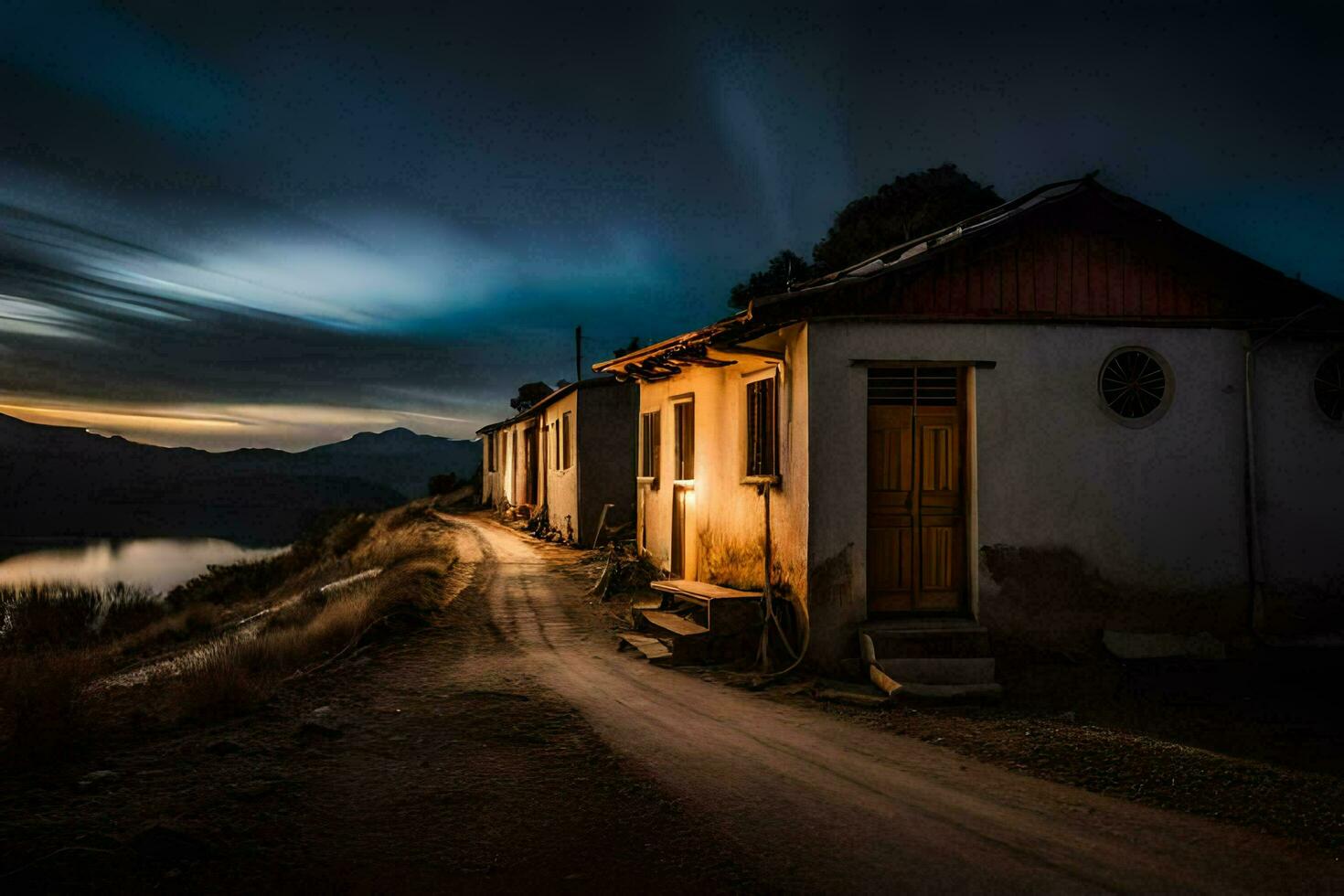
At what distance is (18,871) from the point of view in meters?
3.61

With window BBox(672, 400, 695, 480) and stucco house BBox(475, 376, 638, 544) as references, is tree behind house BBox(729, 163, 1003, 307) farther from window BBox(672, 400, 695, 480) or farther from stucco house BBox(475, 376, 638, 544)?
window BBox(672, 400, 695, 480)

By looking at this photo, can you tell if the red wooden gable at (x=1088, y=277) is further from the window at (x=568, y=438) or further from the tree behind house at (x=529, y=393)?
the tree behind house at (x=529, y=393)

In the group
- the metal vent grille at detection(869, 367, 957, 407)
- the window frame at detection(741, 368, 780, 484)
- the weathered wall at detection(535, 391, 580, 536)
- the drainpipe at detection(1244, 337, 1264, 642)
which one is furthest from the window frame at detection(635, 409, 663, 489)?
the drainpipe at detection(1244, 337, 1264, 642)

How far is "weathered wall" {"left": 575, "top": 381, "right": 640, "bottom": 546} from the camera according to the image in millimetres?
19938

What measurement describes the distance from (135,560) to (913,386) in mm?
62244

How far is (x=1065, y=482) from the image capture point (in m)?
8.63

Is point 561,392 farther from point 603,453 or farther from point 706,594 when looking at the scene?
point 706,594

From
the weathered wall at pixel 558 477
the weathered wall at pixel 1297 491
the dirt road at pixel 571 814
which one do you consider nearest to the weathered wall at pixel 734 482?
the dirt road at pixel 571 814

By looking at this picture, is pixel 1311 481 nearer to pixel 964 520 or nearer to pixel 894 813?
pixel 964 520

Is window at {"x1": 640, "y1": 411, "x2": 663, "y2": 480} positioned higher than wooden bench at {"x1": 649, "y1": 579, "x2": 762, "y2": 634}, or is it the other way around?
window at {"x1": 640, "y1": 411, "x2": 663, "y2": 480}

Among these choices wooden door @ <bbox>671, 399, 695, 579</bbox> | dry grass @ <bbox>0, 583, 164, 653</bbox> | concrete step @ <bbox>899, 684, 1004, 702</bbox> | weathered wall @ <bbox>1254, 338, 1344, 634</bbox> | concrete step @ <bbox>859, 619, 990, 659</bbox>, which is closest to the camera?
concrete step @ <bbox>899, 684, 1004, 702</bbox>

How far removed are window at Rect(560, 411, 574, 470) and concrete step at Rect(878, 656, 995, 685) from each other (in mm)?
13608

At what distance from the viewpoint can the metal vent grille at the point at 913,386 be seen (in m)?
8.69

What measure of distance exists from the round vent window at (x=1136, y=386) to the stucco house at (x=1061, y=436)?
0.8 inches
